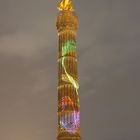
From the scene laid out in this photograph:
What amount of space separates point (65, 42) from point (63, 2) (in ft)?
27.8

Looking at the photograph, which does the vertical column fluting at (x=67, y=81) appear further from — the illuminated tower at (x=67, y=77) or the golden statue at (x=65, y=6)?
the golden statue at (x=65, y=6)

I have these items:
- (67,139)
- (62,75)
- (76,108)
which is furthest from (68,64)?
(67,139)

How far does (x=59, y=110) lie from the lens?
61.8 metres

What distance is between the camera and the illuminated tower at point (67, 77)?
6016cm

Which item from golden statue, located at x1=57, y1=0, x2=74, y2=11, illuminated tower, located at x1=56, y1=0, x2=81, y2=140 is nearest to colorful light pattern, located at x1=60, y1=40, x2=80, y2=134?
Result: illuminated tower, located at x1=56, y1=0, x2=81, y2=140

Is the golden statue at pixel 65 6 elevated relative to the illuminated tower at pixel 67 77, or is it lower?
elevated

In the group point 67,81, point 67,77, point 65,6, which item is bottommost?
point 67,81

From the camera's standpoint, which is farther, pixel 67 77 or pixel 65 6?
pixel 65 6

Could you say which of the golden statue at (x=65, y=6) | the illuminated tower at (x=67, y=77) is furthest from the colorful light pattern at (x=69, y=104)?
the golden statue at (x=65, y=6)

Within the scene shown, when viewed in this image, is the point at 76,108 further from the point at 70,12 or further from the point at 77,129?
the point at 70,12

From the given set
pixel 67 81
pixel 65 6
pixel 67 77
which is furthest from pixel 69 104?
pixel 65 6

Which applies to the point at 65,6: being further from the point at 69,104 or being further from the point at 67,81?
the point at 69,104

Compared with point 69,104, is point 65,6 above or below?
above

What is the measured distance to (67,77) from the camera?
207ft
